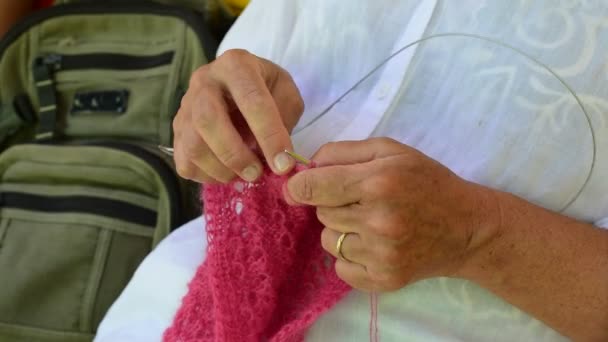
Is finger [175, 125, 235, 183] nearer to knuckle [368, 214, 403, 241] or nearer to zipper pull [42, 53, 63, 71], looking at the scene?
knuckle [368, 214, 403, 241]

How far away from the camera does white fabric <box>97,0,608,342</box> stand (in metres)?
0.61

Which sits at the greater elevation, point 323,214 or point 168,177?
point 323,214

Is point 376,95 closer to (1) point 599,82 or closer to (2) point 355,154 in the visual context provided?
(2) point 355,154

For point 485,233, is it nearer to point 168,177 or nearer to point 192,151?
point 192,151

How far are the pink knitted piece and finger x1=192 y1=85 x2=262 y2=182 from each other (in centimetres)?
4

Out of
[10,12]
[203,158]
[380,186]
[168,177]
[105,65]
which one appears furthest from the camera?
[10,12]

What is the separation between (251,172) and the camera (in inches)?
24.1

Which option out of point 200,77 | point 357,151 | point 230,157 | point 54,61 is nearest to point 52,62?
point 54,61

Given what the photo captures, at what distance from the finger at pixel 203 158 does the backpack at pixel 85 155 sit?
35 cm

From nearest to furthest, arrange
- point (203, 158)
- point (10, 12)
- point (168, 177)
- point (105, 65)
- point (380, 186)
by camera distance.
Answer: point (380, 186)
point (203, 158)
point (168, 177)
point (105, 65)
point (10, 12)

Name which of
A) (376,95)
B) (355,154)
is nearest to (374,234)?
(355,154)

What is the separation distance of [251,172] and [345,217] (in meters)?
0.12

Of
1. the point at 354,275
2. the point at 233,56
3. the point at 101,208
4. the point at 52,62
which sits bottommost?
the point at 101,208

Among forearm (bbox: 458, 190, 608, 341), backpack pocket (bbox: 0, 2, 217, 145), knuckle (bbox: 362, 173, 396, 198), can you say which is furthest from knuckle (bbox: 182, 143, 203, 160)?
backpack pocket (bbox: 0, 2, 217, 145)
